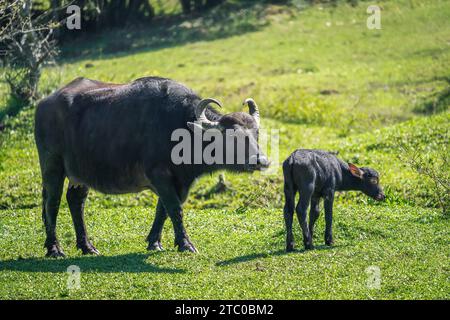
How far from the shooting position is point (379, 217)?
15.2 m

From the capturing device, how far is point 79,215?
14648 mm

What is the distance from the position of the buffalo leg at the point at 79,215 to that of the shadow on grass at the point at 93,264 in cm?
67

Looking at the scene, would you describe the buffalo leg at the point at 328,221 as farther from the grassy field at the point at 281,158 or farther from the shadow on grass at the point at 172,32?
the shadow on grass at the point at 172,32

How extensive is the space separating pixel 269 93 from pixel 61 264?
1495cm

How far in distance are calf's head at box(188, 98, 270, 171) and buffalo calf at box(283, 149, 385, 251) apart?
1.56 feet

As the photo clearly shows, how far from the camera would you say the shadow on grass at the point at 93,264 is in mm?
12523

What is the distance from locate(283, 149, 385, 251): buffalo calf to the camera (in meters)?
13.1

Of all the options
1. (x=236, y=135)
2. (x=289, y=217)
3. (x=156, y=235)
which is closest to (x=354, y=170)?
(x=289, y=217)

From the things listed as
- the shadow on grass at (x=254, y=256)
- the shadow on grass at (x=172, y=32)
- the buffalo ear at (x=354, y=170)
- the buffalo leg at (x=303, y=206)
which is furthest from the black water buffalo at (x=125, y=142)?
the shadow on grass at (x=172, y=32)

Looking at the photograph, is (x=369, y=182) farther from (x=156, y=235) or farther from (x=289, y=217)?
(x=156, y=235)

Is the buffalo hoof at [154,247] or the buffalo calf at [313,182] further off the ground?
the buffalo calf at [313,182]

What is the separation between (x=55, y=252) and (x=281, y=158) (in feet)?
27.2

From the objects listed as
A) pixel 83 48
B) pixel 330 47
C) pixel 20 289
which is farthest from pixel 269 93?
pixel 20 289

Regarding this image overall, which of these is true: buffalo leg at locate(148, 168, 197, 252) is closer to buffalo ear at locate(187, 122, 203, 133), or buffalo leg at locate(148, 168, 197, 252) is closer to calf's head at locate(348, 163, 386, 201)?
buffalo ear at locate(187, 122, 203, 133)
